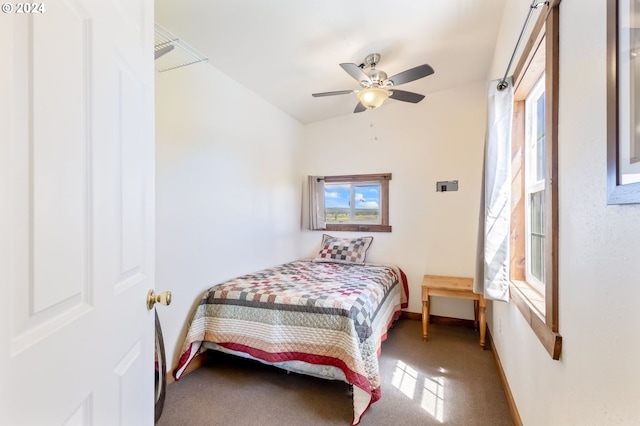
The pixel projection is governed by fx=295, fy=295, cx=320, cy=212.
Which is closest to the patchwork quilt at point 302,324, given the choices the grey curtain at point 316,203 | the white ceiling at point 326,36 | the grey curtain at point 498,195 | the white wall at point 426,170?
the grey curtain at point 498,195

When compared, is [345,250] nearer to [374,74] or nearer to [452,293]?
[452,293]

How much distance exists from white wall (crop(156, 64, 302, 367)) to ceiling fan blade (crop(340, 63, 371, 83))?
4.22 feet

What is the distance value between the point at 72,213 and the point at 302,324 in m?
1.84

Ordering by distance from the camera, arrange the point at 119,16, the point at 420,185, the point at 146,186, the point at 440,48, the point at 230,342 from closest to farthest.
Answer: the point at 119,16 < the point at 146,186 < the point at 230,342 < the point at 440,48 < the point at 420,185

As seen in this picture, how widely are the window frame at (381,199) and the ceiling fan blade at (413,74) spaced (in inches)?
63.9

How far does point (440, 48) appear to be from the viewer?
2699 mm

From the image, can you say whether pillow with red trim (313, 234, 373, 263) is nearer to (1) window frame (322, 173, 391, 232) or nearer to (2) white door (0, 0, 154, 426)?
(1) window frame (322, 173, 391, 232)

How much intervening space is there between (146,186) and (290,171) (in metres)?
3.27

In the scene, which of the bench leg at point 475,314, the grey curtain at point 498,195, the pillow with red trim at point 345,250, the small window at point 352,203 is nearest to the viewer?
the grey curtain at point 498,195

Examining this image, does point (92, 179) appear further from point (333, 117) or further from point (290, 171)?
point (333, 117)

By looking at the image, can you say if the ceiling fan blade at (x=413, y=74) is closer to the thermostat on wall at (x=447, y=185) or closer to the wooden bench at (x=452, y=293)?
the thermostat on wall at (x=447, y=185)

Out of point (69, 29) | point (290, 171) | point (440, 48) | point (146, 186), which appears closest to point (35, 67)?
point (69, 29)

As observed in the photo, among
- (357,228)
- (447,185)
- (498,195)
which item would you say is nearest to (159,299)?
(498,195)

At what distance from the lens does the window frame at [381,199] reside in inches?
157
